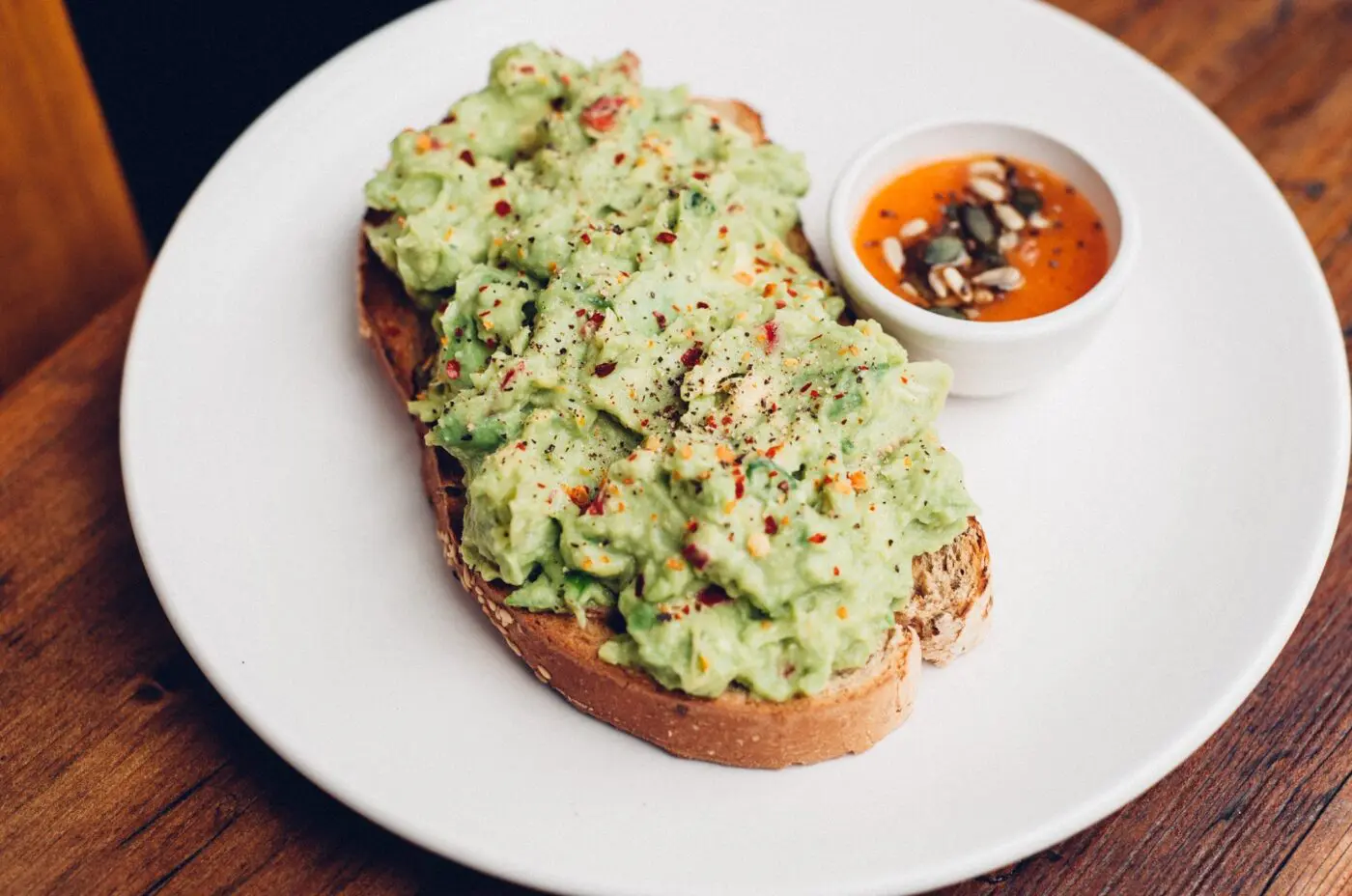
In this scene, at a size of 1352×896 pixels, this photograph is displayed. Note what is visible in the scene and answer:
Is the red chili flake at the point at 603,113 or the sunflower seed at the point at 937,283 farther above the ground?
the red chili flake at the point at 603,113

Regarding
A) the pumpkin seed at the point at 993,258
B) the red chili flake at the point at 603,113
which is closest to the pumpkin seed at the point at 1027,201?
the pumpkin seed at the point at 993,258

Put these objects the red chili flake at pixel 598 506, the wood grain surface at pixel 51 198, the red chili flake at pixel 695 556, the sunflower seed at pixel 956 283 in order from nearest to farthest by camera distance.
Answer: the red chili flake at pixel 695 556, the red chili flake at pixel 598 506, the sunflower seed at pixel 956 283, the wood grain surface at pixel 51 198

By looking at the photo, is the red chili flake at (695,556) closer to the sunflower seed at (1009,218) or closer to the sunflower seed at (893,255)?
the sunflower seed at (893,255)

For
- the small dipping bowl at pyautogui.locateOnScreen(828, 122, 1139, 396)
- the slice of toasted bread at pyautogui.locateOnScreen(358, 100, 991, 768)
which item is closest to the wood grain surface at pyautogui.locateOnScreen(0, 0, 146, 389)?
the slice of toasted bread at pyautogui.locateOnScreen(358, 100, 991, 768)

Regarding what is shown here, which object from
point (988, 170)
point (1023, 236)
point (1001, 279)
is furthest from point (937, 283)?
point (988, 170)

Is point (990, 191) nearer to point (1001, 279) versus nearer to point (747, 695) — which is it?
point (1001, 279)

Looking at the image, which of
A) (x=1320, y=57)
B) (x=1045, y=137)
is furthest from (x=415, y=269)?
(x=1320, y=57)

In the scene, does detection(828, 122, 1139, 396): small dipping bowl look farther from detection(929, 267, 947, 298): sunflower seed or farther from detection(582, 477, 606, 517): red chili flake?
detection(582, 477, 606, 517): red chili flake
